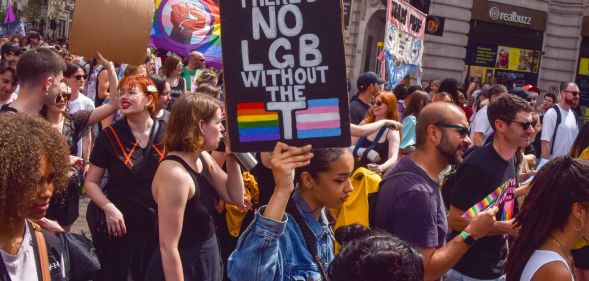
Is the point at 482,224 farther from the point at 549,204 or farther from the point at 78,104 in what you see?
the point at 78,104

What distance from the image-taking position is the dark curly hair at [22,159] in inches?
89.6

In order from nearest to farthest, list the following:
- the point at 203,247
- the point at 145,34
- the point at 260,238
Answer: the point at 260,238 < the point at 203,247 < the point at 145,34

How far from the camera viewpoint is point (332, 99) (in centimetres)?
296

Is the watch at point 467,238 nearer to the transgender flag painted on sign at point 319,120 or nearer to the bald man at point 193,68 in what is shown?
the transgender flag painted on sign at point 319,120

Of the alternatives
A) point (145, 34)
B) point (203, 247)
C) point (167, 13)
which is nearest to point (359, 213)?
point (203, 247)

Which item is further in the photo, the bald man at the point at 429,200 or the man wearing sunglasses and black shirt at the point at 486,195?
the man wearing sunglasses and black shirt at the point at 486,195

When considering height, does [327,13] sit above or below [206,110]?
above

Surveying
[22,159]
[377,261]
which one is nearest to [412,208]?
[377,261]

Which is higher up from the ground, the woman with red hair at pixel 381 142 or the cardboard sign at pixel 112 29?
the cardboard sign at pixel 112 29

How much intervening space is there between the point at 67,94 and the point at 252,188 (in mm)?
Result: 1398

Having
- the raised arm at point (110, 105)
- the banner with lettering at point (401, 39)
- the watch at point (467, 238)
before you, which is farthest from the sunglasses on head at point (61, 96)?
the banner with lettering at point (401, 39)

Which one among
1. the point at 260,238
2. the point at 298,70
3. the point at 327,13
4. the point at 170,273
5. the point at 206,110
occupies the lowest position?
the point at 170,273

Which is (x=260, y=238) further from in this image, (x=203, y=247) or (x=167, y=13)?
(x=167, y=13)

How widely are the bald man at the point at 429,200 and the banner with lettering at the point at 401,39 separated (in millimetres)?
6011
